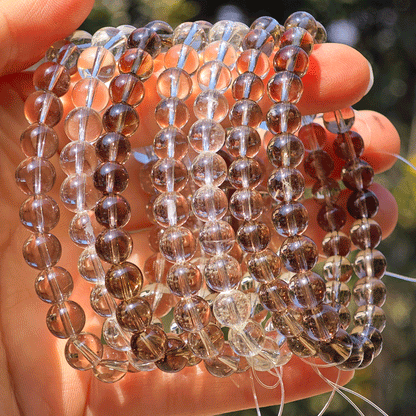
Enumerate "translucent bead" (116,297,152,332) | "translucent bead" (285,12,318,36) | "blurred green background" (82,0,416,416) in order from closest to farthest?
"translucent bead" (116,297,152,332), "translucent bead" (285,12,318,36), "blurred green background" (82,0,416,416)

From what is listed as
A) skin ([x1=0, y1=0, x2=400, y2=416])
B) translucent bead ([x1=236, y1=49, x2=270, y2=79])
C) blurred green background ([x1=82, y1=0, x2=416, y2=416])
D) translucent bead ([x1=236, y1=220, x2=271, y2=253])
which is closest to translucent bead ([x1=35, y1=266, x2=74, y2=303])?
skin ([x1=0, y1=0, x2=400, y2=416])

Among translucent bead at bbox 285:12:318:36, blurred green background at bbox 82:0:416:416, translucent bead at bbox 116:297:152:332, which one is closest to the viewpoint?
translucent bead at bbox 116:297:152:332

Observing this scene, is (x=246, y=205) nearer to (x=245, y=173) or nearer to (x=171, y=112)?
(x=245, y=173)

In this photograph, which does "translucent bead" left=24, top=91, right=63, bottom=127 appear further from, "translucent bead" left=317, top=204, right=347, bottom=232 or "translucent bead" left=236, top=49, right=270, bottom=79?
"translucent bead" left=317, top=204, right=347, bottom=232

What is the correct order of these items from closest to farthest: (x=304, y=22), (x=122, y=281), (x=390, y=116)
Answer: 1. (x=122, y=281)
2. (x=304, y=22)
3. (x=390, y=116)

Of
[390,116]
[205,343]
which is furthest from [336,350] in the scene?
[390,116]

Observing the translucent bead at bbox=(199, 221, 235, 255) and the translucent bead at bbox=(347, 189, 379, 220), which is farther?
the translucent bead at bbox=(347, 189, 379, 220)

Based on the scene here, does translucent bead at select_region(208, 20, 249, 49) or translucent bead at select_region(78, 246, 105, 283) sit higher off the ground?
translucent bead at select_region(208, 20, 249, 49)
